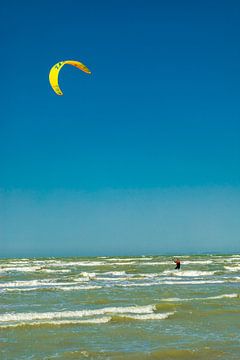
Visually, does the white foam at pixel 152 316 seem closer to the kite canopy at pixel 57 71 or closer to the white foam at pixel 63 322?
the white foam at pixel 63 322

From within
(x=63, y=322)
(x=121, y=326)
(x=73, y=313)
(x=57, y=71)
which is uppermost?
(x=57, y=71)

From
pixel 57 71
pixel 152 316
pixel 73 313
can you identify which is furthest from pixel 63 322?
pixel 57 71

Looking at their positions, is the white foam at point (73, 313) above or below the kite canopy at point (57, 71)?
below

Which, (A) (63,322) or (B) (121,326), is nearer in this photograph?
(B) (121,326)

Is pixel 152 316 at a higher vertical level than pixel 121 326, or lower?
higher

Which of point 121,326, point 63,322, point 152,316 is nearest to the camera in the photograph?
point 121,326

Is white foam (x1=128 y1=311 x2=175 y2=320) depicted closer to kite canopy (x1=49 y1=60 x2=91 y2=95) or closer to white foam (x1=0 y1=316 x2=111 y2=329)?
white foam (x1=0 y1=316 x2=111 y2=329)

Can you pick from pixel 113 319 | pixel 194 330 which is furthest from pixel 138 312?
pixel 194 330

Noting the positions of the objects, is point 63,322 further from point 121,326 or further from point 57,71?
point 57,71

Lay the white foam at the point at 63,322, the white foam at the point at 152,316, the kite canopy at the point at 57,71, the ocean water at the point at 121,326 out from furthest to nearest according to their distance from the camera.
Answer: the kite canopy at the point at 57,71 < the white foam at the point at 152,316 < the white foam at the point at 63,322 < the ocean water at the point at 121,326

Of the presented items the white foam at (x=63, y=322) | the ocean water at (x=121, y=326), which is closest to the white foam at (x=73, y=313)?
the ocean water at (x=121, y=326)

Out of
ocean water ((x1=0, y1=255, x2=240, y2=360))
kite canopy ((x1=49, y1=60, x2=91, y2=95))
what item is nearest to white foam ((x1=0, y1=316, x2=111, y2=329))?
ocean water ((x1=0, y1=255, x2=240, y2=360))

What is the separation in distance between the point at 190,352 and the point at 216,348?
0.62m

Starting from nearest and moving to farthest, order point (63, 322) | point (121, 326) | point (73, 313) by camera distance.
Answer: point (121, 326), point (63, 322), point (73, 313)
